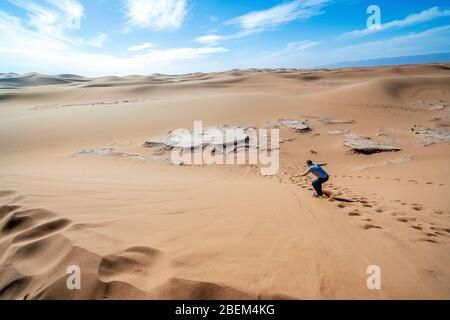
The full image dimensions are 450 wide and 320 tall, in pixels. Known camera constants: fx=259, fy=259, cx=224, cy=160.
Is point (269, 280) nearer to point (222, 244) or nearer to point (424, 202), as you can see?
point (222, 244)

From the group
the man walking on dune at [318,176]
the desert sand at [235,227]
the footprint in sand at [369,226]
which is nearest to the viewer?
the desert sand at [235,227]

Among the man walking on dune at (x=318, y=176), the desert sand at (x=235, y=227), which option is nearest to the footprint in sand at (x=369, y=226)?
the desert sand at (x=235, y=227)

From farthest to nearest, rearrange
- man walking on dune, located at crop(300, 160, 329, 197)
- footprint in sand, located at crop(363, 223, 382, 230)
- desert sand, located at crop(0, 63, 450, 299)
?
man walking on dune, located at crop(300, 160, 329, 197) < footprint in sand, located at crop(363, 223, 382, 230) < desert sand, located at crop(0, 63, 450, 299)

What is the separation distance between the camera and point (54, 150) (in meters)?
13.0

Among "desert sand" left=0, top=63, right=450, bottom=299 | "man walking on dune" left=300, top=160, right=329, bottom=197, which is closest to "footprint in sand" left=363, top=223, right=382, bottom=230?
"desert sand" left=0, top=63, right=450, bottom=299

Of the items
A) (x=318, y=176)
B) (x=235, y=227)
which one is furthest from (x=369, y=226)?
(x=235, y=227)

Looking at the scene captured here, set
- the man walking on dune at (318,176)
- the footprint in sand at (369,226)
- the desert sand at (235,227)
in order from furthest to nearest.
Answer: the man walking on dune at (318,176)
the footprint in sand at (369,226)
the desert sand at (235,227)

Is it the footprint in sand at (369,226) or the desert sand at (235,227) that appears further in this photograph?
the footprint in sand at (369,226)

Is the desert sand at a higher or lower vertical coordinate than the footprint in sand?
higher

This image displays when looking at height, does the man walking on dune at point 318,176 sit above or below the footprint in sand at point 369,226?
above

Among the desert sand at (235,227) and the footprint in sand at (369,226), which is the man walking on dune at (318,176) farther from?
the footprint in sand at (369,226)

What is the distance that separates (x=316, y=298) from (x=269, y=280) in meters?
0.46

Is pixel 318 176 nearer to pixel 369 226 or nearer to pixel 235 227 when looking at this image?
pixel 369 226

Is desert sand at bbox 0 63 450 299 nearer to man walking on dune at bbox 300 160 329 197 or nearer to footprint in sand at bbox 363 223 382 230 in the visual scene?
footprint in sand at bbox 363 223 382 230
